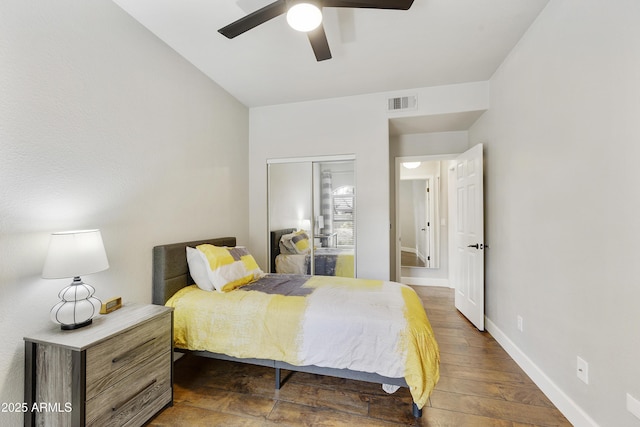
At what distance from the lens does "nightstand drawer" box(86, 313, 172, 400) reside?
1.26 m

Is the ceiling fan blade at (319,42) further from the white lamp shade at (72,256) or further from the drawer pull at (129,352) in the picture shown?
the drawer pull at (129,352)

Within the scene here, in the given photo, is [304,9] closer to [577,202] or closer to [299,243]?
[577,202]

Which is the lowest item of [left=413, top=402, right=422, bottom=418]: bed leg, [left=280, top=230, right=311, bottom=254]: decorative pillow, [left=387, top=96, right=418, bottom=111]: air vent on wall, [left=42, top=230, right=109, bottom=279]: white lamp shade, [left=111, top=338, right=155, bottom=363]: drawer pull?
[left=413, top=402, right=422, bottom=418]: bed leg

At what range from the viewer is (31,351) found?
130 centimetres

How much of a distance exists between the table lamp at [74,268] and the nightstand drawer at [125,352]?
0.77ft

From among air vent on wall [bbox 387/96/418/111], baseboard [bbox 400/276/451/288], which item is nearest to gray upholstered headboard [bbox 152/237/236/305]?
air vent on wall [bbox 387/96/418/111]

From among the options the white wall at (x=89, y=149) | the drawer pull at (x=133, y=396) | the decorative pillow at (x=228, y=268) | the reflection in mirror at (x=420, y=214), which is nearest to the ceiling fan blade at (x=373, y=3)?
the white wall at (x=89, y=149)

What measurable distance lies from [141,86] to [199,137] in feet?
2.23

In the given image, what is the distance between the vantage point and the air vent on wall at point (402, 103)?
306 centimetres

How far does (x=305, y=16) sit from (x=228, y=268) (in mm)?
1981

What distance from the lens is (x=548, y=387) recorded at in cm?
181

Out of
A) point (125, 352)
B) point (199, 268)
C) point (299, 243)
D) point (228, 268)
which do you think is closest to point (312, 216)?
point (299, 243)

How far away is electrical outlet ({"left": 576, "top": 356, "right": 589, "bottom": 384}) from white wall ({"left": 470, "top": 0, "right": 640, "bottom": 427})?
0.09 ft

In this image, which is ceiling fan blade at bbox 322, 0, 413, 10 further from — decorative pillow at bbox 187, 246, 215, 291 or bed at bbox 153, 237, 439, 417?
decorative pillow at bbox 187, 246, 215, 291
